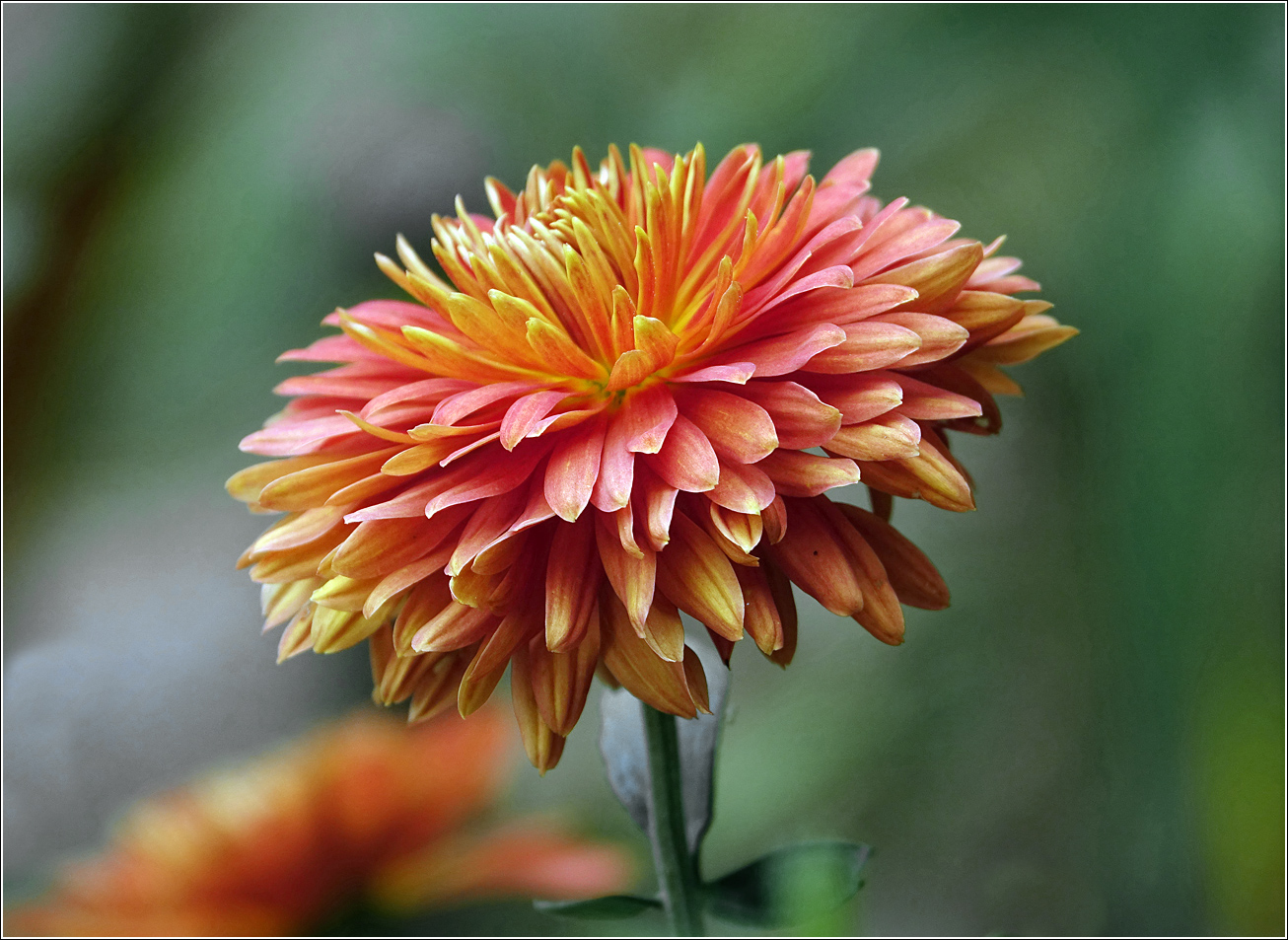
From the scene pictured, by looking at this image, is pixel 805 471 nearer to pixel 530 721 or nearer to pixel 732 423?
pixel 732 423

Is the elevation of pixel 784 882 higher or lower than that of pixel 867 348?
lower

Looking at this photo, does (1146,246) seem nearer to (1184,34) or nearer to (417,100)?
(1184,34)

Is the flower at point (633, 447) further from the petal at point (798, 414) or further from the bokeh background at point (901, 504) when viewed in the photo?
the bokeh background at point (901, 504)

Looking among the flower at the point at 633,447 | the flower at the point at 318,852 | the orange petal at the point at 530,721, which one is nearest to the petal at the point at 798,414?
the flower at the point at 633,447

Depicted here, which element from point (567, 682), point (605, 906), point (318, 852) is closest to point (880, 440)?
point (567, 682)

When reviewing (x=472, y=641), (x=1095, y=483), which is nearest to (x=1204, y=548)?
(x=1095, y=483)

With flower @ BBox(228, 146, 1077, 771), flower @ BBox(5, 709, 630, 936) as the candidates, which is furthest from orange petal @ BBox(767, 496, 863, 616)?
flower @ BBox(5, 709, 630, 936)

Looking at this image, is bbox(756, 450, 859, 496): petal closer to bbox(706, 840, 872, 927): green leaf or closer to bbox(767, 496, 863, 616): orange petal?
bbox(767, 496, 863, 616): orange petal
